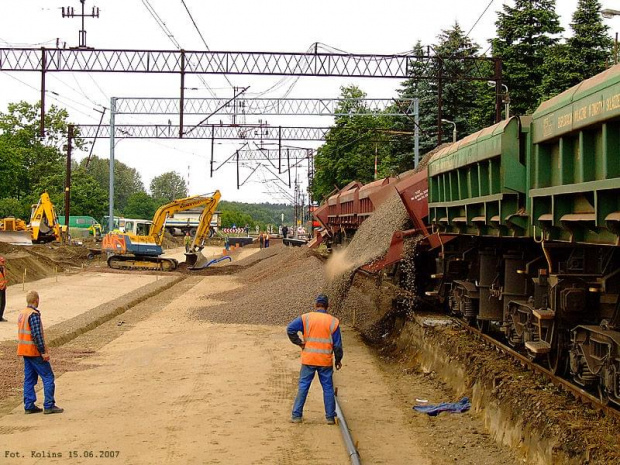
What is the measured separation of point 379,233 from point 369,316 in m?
3.08

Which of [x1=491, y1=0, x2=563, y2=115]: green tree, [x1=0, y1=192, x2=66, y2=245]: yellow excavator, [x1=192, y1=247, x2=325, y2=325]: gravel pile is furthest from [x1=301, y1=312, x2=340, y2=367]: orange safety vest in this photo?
[x1=0, y1=192, x2=66, y2=245]: yellow excavator

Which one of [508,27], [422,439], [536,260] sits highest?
[508,27]

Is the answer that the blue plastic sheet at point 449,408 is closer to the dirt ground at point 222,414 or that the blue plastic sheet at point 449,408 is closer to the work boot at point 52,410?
the dirt ground at point 222,414

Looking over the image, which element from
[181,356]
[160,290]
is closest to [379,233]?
[181,356]

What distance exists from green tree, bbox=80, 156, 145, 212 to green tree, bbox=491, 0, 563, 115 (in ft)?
396

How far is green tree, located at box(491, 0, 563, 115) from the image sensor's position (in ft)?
132

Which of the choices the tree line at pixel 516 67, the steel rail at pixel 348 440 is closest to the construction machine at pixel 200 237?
the tree line at pixel 516 67

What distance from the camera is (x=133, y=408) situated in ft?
36.3

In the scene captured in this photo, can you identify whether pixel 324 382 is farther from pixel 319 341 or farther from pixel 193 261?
pixel 193 261

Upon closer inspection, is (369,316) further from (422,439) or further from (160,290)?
(160,290)

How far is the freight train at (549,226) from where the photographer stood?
748cm

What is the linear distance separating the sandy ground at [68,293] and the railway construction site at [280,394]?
415mm

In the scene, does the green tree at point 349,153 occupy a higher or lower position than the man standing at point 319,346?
higher

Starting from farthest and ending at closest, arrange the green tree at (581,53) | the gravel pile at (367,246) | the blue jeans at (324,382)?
the green tree at (581,53) → the gravel pile at (367,246) → the blue jeans at (324,382)
